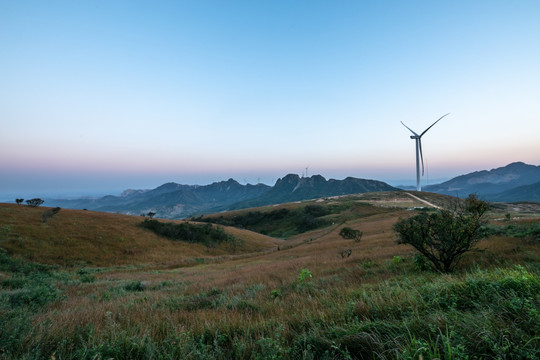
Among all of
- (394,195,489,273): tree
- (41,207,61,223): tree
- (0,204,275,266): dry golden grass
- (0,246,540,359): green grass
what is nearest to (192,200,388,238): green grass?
(0,204,275,266): dry golden grass

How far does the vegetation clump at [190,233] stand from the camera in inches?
1639

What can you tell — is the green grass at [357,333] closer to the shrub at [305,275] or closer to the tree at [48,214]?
the shrub at [305,275]

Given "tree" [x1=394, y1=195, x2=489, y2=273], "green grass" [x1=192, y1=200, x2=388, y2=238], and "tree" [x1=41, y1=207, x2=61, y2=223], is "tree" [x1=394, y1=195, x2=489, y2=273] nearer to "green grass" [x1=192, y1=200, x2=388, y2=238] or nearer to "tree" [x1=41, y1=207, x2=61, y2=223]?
"tree" [x1=41, y1=207, x2=61, y2=223]

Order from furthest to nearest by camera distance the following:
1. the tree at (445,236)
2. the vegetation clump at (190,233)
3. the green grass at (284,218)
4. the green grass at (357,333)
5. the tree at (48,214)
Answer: the green grass at (284,218) → the vegetation clump at (190,233) → the tree at (48,214) → the tree at (445,236) → the green grass at (357,333)

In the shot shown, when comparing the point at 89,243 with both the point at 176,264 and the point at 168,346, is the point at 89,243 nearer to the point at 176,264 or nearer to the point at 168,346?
the point at 176,264

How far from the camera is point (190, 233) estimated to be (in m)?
42.9

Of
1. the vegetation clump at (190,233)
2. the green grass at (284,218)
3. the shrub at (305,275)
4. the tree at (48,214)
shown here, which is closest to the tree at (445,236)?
the shrub at (305,275)

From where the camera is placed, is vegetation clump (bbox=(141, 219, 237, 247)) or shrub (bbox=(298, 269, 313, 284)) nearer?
shrub (bbox=(298, 269, 313, 284))

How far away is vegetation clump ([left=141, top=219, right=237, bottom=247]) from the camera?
41625 millimetres

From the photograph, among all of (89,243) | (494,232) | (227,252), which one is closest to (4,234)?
(89,243)

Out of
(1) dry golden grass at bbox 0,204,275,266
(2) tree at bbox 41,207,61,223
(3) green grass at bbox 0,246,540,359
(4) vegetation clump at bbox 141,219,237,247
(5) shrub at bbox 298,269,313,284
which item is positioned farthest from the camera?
(4) vegetation clump at bbox 141,219,237,247

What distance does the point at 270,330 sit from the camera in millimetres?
3432

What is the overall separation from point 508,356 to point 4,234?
41.4 meters

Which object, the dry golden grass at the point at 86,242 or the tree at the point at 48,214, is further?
the tree at the point at 48,214
